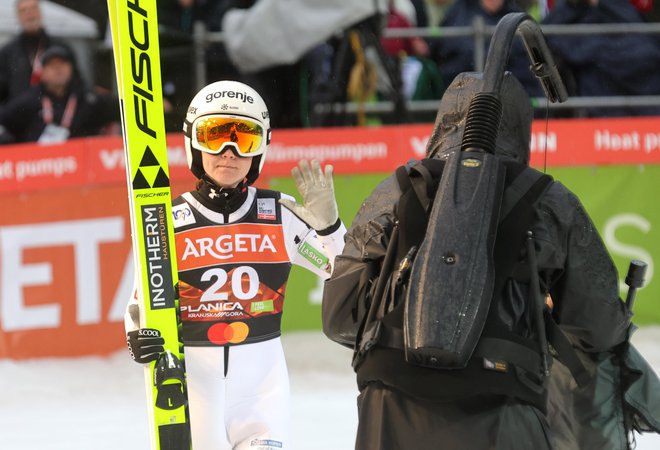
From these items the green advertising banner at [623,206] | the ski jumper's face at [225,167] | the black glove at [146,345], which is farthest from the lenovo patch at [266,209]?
the green advertising banner at [623,206]

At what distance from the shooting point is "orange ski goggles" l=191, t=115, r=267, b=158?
480 centimetres

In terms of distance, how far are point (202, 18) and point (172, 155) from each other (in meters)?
1.18

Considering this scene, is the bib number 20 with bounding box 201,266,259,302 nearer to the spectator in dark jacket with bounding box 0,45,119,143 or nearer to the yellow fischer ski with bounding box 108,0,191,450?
the yellow fischer ski with bounding box 108,0,191,450

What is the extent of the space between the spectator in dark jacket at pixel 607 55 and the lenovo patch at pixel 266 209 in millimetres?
4599

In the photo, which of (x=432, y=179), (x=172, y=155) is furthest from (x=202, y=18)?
(x=432, y=179)

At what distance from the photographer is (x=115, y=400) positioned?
25.6ft

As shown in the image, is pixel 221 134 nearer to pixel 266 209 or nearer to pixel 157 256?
pixel 266 209

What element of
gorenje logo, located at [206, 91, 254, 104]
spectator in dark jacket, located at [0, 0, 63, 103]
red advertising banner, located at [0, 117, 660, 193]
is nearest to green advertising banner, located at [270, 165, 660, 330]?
red advertising banner, located at [0, 117, 660, 193]

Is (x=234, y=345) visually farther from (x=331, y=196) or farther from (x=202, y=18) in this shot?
(x=202, y=18)

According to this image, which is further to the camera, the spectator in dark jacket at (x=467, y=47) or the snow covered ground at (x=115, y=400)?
the spectator in dark jacket at (x=467, y=47)

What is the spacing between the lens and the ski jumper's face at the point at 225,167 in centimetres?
482

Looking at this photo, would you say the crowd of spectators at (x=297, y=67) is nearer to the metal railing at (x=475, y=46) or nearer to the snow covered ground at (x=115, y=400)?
the metal railing at (x=475, y=46)

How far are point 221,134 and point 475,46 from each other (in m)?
4.39

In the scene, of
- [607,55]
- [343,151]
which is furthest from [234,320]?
[607,55]
